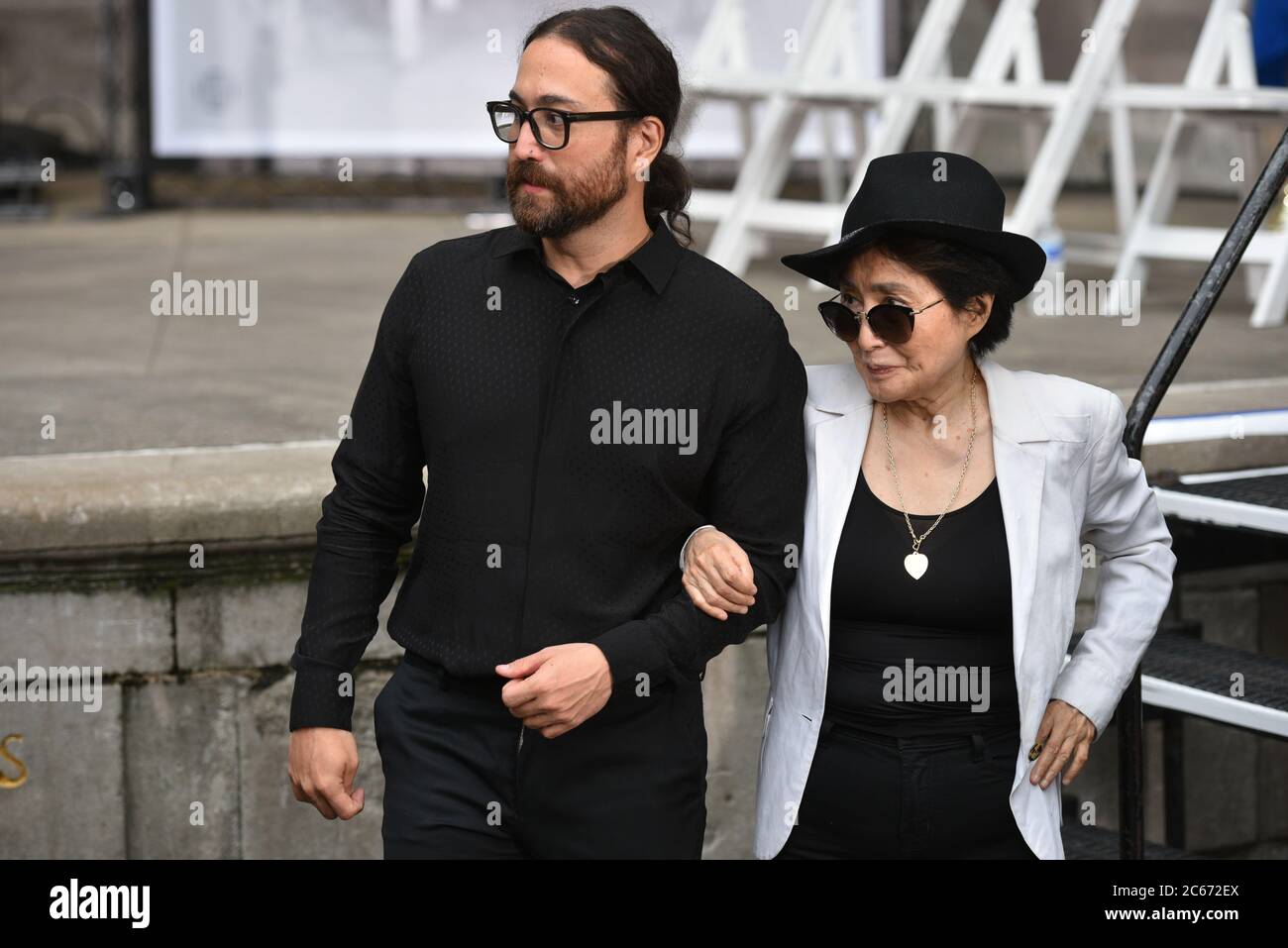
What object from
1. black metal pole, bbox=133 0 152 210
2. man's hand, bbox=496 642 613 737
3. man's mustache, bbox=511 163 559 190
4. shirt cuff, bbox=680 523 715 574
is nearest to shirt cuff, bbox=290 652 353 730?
man's hand, bbox=496 642 613 737

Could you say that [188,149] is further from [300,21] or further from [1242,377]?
[1242,377]

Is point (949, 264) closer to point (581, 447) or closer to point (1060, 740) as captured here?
point (581, 447)

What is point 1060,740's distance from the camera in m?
2.92

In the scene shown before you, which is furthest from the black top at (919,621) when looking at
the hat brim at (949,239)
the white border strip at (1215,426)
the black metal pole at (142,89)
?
the black metal pole at (142,89)

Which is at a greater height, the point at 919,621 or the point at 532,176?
the point at 532,176

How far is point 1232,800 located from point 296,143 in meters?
7.20

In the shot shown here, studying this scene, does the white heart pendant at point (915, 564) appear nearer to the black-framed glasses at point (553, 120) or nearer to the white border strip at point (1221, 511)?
the black-framed glasses at point (553, 120)

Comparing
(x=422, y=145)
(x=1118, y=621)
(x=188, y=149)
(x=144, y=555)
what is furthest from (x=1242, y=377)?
(x=188, y=149)

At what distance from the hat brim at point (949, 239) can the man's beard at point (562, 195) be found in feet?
1.05

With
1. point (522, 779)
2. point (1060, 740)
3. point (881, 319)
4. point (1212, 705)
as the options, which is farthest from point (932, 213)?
point (1212, 705)

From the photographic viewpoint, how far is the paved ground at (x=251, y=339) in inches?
194

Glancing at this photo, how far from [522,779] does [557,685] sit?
0.83ft
